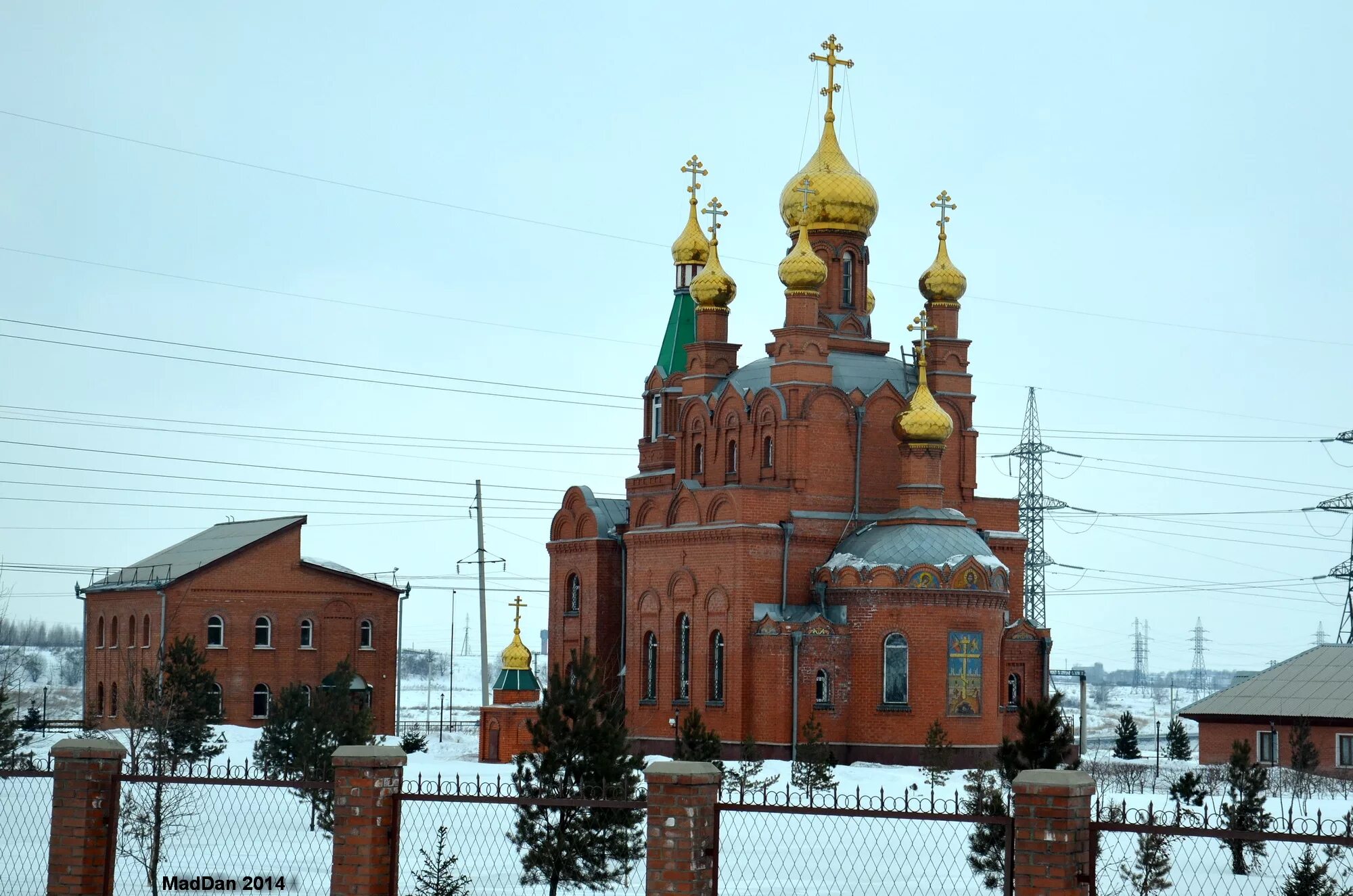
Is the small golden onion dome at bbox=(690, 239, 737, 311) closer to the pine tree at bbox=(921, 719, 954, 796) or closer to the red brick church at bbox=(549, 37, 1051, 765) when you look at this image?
the red brick church at bbox=(549, 37, 1051, 765)

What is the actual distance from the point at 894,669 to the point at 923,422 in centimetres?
435

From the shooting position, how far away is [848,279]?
35.3 meters

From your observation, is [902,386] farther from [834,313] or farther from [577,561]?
[577,561]

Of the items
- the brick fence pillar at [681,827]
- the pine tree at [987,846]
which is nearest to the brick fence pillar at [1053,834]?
the brick fence pillar at [681,827]

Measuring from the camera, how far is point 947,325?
35.0 metres

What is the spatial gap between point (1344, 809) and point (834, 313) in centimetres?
1350

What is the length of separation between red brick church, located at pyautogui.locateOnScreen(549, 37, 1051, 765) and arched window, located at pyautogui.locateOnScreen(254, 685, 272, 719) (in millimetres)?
7081

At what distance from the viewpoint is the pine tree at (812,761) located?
2619 centimetres

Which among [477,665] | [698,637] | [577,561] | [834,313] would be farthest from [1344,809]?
[477,665]

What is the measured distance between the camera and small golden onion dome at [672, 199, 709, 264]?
38094mm

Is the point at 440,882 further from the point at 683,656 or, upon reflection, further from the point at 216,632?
the point at 216,632

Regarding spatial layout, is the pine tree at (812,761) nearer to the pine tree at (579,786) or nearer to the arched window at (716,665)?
the arched window at (716,665)

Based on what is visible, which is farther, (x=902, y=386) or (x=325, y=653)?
(x=325, y=653)

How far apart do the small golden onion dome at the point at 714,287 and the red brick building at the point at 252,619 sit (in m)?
11.0
